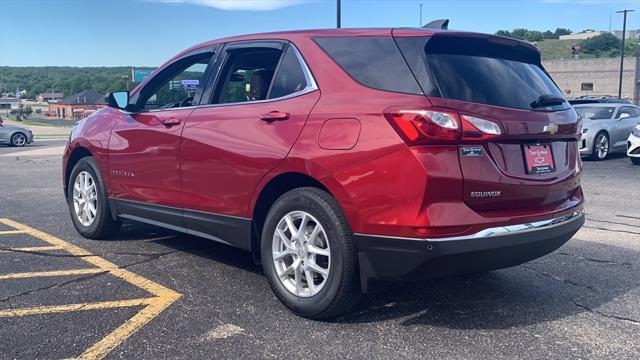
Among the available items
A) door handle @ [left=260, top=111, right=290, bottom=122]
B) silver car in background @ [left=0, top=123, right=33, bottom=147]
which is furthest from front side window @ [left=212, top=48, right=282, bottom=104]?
silver car in background @ [left=0, top=123, right=33, bottom=147]

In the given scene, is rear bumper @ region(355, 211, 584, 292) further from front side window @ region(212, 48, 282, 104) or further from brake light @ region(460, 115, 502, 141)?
front side window @ region(212, 48, 282, 104)

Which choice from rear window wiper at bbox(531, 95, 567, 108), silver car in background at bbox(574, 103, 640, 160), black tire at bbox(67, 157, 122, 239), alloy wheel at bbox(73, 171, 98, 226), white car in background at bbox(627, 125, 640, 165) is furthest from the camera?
silver car in background at bbox(574, 103, 640, 160)

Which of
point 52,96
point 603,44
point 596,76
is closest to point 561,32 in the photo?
point 603,44

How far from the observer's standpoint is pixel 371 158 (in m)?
3.33

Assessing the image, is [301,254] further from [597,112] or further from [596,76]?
[596,76]

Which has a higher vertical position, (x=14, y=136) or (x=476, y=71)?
(x=476, y=71)

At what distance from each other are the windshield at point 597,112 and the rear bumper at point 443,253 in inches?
522

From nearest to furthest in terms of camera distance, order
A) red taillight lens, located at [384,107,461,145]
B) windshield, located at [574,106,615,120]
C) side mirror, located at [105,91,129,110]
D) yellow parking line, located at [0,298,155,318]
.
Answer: red taillight lens, located at [384,107,461,145] < yellow parking line, located at [0,298,155,318] < side mirror, located at [105,91,129,110] < windshield, located at [574,106,615,120]

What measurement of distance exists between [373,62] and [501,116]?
82 cm

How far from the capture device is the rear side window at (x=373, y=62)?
3443 mm

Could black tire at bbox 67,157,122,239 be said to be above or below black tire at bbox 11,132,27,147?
above

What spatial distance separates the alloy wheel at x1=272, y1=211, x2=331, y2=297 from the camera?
3668mm

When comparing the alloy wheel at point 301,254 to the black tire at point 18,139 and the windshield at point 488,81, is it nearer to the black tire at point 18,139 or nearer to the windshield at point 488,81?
the windshield at point 488,81

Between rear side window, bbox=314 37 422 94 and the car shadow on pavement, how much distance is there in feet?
4.57
